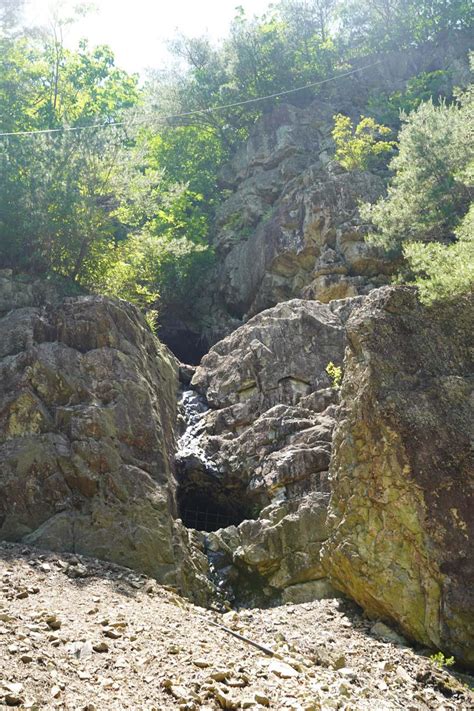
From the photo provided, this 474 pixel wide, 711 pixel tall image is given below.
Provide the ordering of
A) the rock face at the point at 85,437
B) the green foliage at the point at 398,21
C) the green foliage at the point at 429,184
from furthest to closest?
the green foliage at the point at 398,21
the green foliage at the point at 429,184
the rock face at the point at 85,437

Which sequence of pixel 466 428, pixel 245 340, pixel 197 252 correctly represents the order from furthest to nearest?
pixel 197 252 < pixel 245 340 < pixel 466 428

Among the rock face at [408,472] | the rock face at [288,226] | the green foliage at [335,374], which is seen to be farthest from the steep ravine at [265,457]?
the rock face at [288,226]

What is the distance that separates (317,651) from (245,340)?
11654 mm

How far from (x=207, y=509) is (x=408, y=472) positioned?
7.78m

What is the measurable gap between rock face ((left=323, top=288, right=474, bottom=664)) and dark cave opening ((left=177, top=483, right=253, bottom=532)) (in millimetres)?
5335

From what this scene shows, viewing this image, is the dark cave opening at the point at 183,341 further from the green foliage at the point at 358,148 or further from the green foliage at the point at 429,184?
the green foliage at the point at 358,148

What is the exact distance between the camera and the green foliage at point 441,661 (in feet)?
33.6

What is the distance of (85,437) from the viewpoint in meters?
14.8

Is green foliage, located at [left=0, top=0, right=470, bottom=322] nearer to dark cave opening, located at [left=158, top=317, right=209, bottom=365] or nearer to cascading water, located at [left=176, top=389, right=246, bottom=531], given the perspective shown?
dark cave opening, located at [left=158, top=317, right=209, bottom=365]

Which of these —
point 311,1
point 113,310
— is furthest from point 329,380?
point 311,1

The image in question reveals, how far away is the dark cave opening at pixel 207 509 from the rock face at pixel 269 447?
0.11 ft

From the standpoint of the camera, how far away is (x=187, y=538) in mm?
14906

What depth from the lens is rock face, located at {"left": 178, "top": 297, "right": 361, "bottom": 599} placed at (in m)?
14.8

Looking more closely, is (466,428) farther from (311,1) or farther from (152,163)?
(311,1)
